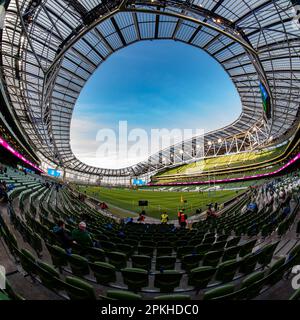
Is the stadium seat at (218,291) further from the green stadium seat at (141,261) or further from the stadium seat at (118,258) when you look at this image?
the stadium seat at (118,258)

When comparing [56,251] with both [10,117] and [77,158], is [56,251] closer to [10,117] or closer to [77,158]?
[10,117]

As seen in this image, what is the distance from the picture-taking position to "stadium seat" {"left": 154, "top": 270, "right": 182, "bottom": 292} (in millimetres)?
4191

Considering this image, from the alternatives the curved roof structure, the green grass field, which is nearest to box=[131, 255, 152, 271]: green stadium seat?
the curved roof structure

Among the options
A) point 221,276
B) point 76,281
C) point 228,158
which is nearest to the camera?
point 76,281

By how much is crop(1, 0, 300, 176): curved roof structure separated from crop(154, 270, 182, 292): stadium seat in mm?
17447

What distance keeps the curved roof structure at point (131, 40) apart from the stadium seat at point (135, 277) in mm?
17282

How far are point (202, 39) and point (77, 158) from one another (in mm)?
79175

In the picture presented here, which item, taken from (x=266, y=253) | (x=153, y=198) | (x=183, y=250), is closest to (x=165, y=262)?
(x=183, y=250)

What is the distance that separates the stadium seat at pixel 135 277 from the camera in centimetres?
417

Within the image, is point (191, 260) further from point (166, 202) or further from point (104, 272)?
point (166, 202)

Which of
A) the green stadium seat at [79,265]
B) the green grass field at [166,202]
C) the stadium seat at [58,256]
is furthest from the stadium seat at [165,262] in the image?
the green grass field at [166,202]

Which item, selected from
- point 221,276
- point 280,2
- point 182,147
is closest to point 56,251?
point 221,276
